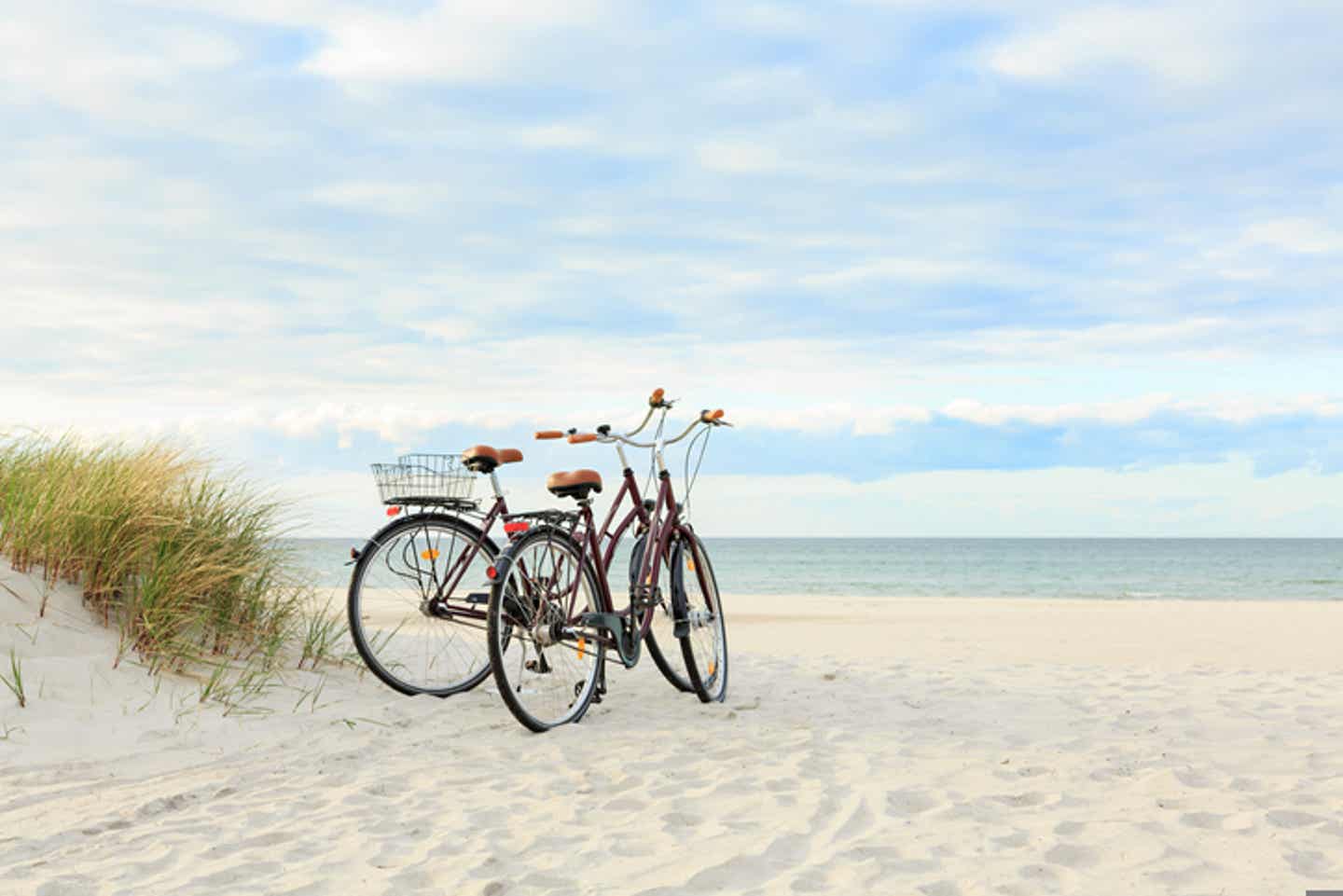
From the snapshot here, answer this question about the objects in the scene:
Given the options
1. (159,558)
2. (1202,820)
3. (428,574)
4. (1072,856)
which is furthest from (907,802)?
(159,558)

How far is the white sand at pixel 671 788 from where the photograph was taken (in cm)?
371

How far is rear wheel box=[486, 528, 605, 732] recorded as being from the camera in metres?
5.61

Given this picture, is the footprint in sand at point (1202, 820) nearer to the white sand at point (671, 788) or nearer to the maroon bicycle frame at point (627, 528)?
the white sand at point (671, 788)

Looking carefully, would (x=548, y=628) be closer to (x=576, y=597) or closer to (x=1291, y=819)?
(x=576, y=597)

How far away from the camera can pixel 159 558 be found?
6.18 meters

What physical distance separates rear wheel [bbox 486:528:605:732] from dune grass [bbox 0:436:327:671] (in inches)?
A: 63.3

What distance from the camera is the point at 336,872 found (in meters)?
3.67

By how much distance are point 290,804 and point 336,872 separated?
85 centimetres

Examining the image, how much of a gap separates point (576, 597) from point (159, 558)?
240cm

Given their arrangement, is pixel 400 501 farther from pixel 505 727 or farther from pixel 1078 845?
pixel 1078 845

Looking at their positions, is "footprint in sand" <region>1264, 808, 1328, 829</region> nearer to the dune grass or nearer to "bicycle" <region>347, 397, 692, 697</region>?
"bicycle" <region>347, 397, 692, 697</region>

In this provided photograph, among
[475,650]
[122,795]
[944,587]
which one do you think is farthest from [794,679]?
[944,587]

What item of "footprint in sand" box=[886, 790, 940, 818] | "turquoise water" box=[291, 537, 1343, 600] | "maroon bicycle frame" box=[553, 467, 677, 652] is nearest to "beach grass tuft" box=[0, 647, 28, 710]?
"maroon bicycle frame" box=[553, 467, 677, 652]

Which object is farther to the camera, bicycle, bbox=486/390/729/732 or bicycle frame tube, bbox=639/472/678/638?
bicycle frame tube, bbox=639/472/678/638
